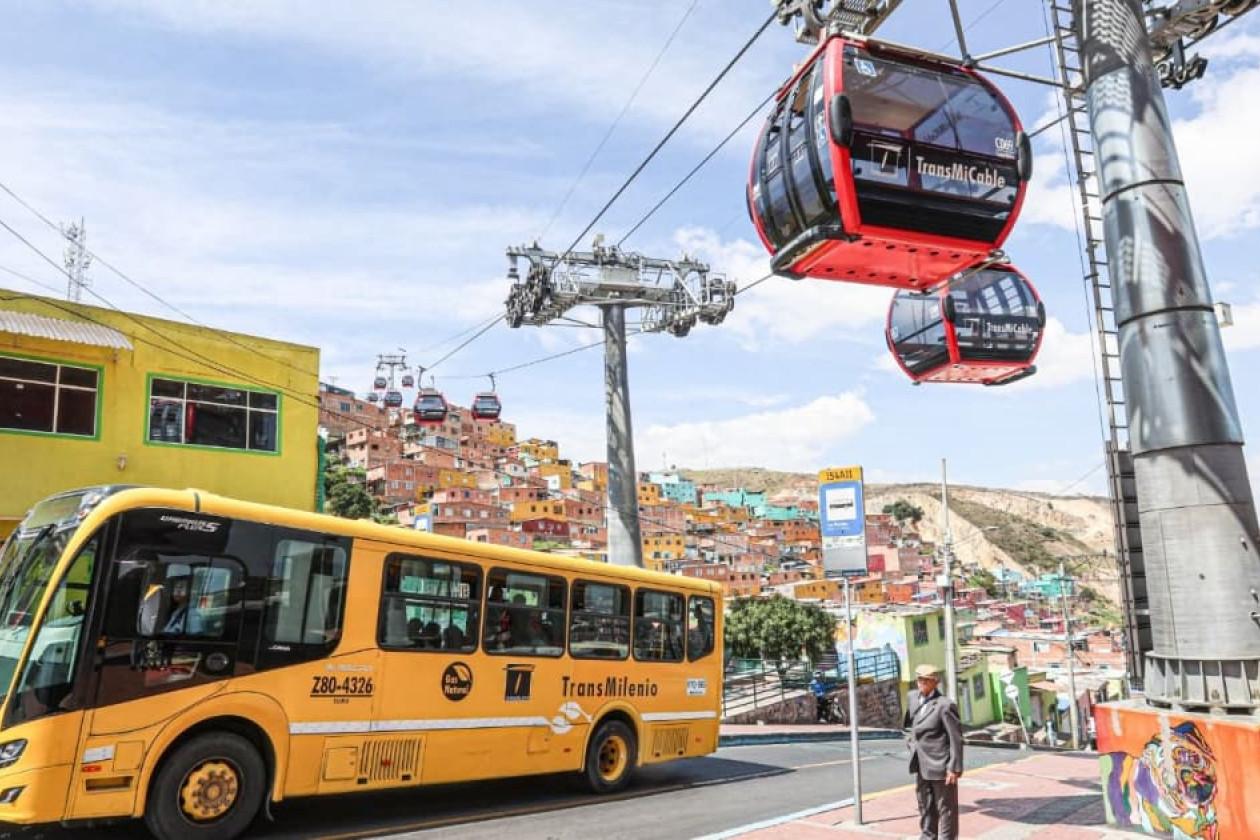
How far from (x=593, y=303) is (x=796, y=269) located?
73.2 ft

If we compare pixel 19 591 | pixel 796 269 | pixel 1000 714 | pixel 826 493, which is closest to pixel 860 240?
pixel 796 269

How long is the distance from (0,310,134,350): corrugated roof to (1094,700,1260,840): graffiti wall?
19298 millimetres

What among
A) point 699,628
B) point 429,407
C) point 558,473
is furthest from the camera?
point 558,473

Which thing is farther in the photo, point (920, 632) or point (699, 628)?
point (920, 632)

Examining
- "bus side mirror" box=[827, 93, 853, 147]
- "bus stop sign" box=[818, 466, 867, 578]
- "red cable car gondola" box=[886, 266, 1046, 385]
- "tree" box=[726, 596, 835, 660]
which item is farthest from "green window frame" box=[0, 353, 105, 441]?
"tree" box=[726, 596, 835, 660]

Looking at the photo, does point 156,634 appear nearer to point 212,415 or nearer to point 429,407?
point 212,415

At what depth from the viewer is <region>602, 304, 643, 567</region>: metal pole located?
2848 centimetres

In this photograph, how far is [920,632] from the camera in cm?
Answer: 4691

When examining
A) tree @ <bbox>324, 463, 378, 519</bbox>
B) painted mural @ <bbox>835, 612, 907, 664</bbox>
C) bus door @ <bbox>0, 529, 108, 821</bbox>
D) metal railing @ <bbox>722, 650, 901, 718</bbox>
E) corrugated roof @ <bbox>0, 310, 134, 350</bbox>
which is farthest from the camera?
tree @ <bbox>324, 463, 378, 519</bbox>

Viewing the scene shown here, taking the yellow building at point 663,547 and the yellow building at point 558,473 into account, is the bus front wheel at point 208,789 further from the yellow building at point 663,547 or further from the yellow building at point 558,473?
the yellow building at point 558,473

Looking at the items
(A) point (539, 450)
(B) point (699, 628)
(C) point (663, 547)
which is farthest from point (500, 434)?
(B) point (699, 628)

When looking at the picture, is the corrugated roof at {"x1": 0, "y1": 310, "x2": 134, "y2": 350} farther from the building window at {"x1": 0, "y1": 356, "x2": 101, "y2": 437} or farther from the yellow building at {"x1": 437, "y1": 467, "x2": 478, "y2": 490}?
the yellow building at {"x1": 437, "y1": 467, "x2": 478, "y2": 490}

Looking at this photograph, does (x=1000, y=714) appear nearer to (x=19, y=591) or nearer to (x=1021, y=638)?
(x=1021, y=638)

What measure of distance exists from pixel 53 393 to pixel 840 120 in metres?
17.6
